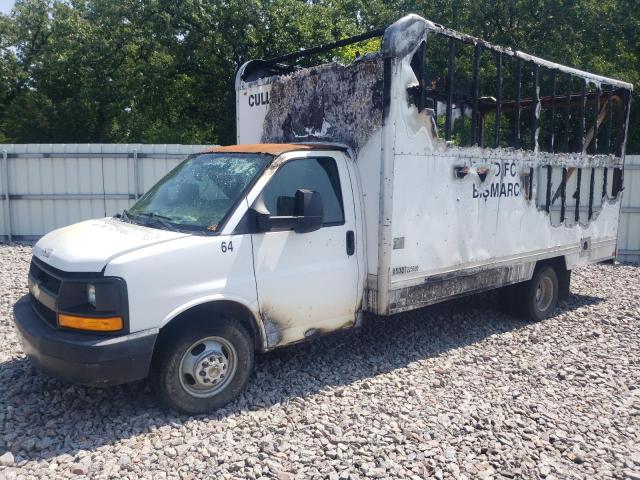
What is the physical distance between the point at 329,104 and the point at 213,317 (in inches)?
93.1

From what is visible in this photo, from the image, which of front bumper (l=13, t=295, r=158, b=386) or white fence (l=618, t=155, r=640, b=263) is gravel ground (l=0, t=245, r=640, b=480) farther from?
white fence (l=618, t=155, r=640, b=263)

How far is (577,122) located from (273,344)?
5.38 metres

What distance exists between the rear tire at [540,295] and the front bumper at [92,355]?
4.84 m

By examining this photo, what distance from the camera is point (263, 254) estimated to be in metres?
4.41

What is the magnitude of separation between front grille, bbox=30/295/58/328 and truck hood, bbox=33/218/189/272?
1.13ft

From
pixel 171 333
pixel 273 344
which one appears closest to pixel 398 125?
pixel 273 344

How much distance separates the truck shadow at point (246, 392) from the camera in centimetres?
397

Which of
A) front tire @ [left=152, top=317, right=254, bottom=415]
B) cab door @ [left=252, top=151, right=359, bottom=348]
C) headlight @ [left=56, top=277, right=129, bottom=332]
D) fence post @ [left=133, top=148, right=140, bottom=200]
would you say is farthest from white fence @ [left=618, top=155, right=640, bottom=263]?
headlight @ [left=56, top=277, right=129, bottom=332]

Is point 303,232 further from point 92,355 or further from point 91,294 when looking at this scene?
point 92,355

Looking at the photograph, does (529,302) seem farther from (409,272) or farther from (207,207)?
(207,207)

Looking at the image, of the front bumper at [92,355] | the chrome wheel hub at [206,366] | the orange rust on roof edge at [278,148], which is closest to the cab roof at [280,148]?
the orange rust on roof edge at [278,148]

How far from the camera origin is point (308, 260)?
4691 millimetres

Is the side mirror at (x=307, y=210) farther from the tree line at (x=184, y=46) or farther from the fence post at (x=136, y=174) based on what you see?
the tree line at (x=184, y=46)

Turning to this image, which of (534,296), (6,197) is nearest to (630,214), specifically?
(534,296)
